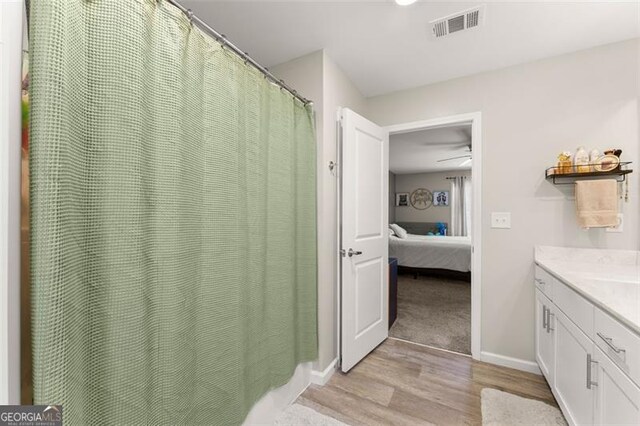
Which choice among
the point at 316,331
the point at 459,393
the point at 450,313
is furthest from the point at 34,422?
the point at 450,313

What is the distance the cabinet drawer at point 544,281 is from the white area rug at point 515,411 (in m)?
0.69

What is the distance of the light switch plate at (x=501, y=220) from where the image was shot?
7.05ft

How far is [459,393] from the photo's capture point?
5.98 ft

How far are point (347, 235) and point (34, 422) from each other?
67.4 inches

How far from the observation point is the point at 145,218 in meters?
0.92

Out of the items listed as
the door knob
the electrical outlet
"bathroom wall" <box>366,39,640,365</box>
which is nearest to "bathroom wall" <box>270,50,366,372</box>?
the door knob

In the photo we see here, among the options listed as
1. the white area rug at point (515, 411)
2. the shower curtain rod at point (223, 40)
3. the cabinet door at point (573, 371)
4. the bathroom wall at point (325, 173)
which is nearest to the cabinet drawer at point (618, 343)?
the cabinet door at point (573, 371)

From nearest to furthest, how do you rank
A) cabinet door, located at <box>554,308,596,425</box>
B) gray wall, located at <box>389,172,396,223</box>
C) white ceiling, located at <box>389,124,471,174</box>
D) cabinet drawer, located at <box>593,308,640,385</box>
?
cabinet drawer, located at <box>593,308,640,385</box> → cabinet door, located at <box>554,308,596,425</box> → white ceiling, located at <box>389,124,471,174</box> → gray wall, located at <box>389,172,396,223</box>

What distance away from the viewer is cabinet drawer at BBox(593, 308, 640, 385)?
2.87 feet

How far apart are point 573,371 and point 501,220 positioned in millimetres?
1127

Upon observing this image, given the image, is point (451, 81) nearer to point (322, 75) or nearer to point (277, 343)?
point (322, 75)

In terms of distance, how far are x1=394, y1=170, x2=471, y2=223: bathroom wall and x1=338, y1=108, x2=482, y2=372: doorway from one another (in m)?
5.23

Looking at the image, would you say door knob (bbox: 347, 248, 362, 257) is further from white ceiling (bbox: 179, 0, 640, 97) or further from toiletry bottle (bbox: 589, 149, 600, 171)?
toiletry bottle (bbox: 589, 149, 600, 171)

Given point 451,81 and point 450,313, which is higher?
point 451,81
